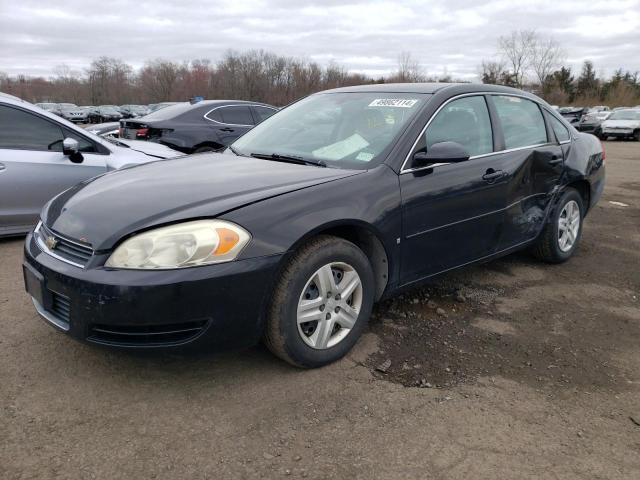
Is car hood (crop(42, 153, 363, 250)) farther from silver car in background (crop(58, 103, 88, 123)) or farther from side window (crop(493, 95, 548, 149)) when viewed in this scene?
silver car in background (crop(58, 103, 88, 123))

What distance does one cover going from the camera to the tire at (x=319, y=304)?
8.67 ft

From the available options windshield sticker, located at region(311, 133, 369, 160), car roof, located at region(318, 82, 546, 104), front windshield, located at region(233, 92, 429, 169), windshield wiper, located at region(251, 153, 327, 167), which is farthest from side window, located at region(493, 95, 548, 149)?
windshield wiper, located at region(251, 153, 327, 167)

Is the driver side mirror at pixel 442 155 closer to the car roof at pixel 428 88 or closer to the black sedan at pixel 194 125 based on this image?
the car roof at pixel 428 88

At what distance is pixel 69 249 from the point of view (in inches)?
104

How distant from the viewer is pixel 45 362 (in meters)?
2.88

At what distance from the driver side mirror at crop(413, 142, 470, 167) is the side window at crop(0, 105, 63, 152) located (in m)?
3.85

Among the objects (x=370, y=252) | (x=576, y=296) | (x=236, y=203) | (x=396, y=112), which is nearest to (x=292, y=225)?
(x=236, y=203)

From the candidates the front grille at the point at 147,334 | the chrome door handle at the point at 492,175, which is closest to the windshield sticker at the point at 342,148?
the chrome door handle at the point at 492,175

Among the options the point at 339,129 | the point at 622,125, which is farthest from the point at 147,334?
the point at 622,125

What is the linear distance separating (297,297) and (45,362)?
56.7 inches

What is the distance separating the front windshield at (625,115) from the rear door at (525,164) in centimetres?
2436

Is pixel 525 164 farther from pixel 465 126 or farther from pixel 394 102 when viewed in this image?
pixel 394 102

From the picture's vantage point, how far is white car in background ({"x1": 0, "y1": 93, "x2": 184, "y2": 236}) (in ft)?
16.4

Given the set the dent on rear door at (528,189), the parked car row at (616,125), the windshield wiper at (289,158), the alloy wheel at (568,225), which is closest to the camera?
the windshield wiper at (289,158)
